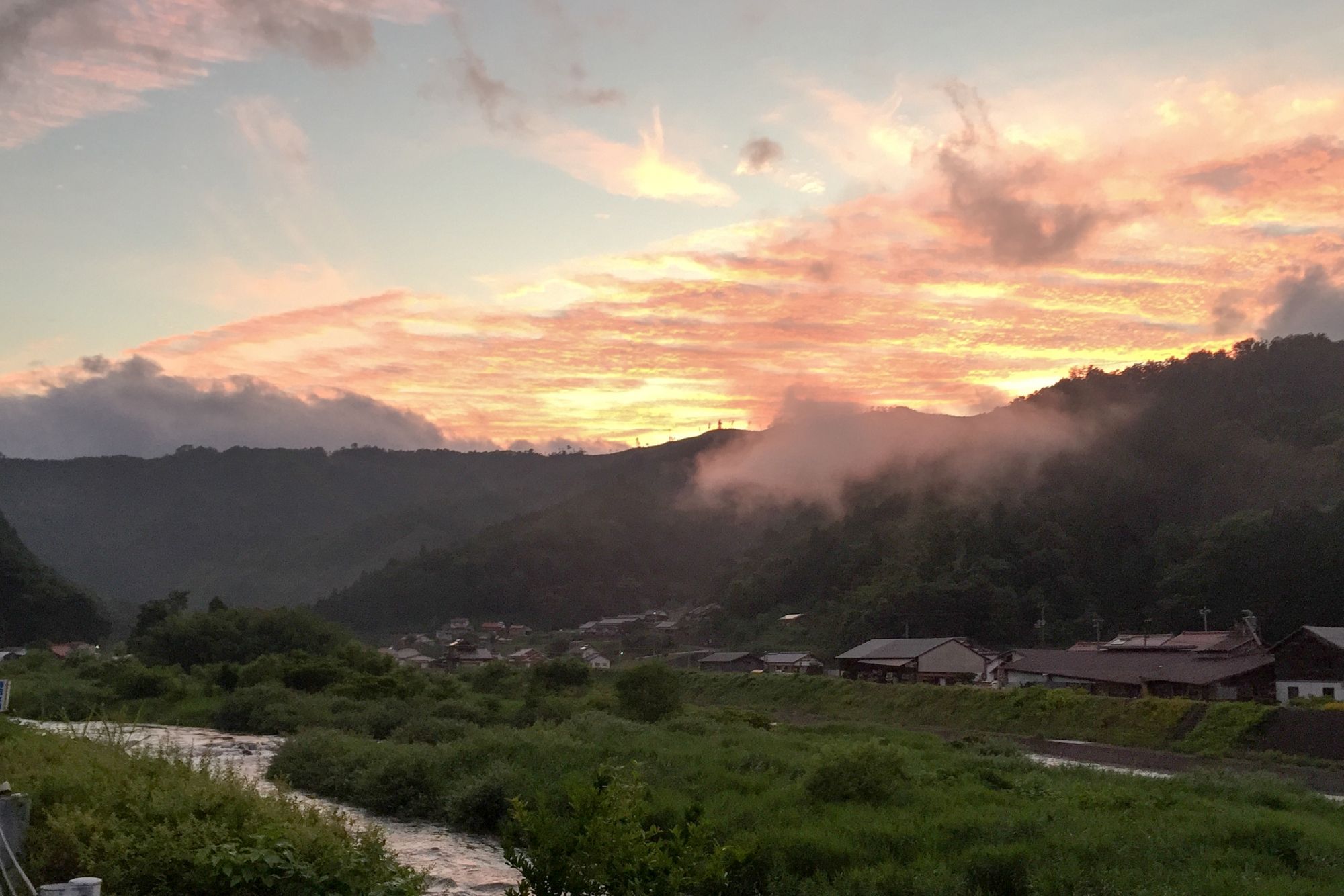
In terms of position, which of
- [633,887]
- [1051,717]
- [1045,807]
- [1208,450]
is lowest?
[1051,717]

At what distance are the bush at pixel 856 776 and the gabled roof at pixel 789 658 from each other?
51.7 meters

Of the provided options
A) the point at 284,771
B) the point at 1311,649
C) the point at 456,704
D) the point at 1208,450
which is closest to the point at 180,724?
the point at 456,704

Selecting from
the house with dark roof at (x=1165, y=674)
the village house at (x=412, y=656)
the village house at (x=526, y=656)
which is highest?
the house with dark roof at (x=1165, y=674)

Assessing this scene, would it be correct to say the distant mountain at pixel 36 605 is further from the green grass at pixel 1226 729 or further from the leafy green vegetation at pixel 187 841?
the leafy green vegetation at pixel 187 841

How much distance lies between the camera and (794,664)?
2827 inches

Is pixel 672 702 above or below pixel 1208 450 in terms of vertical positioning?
below

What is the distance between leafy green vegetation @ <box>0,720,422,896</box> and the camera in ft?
31.3

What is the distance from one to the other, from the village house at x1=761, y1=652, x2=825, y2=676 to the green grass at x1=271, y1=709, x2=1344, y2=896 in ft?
135

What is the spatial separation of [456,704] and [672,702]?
25.4ft

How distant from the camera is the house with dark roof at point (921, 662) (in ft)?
198

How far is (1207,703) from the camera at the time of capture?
38531 mm

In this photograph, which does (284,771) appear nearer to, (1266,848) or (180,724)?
(180,724)

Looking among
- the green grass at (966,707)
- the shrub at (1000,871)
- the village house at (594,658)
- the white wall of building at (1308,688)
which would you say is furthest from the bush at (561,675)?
the shrub at (1000,871)

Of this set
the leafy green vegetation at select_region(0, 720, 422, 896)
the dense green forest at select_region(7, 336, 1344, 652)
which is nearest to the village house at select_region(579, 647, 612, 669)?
the dense green forest at select_region(7, 336, 1344, 652)
